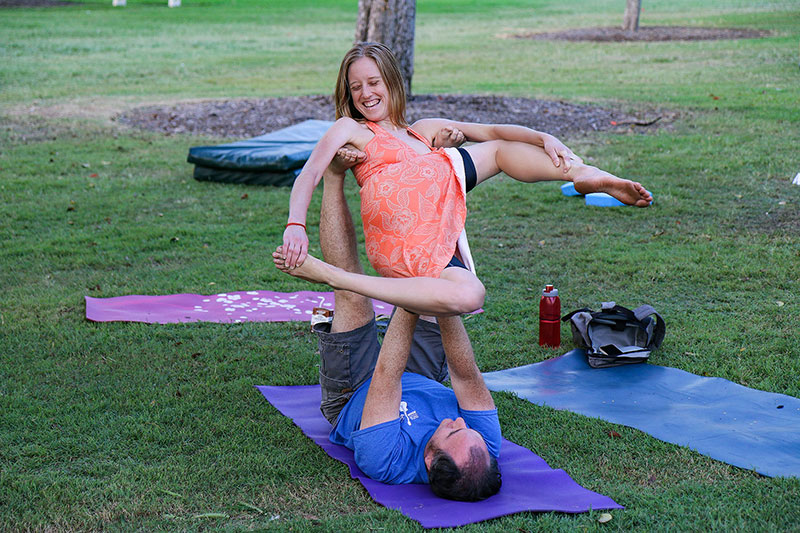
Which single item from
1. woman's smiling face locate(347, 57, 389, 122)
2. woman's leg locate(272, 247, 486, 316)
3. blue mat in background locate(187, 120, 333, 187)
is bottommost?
blue mat in background locate(187, 120, 333, 187)

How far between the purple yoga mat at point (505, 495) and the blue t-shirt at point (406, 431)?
0.05 m

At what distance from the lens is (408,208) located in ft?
12.0

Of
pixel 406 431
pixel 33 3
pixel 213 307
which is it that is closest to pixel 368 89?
pixel 406 431

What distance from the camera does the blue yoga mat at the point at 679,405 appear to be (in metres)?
3.56

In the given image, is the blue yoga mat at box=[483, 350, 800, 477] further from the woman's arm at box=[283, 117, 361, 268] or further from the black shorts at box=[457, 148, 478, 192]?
the woman's arm at box=[283, 117, 361, 268]

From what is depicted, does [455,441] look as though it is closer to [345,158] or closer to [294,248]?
[294,248]

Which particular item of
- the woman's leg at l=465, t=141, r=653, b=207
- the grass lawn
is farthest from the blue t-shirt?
the woman's leg at l=465, t=141, r=653, b=207

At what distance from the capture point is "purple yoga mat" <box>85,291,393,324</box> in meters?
5.14

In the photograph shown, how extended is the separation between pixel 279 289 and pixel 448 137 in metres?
2.19

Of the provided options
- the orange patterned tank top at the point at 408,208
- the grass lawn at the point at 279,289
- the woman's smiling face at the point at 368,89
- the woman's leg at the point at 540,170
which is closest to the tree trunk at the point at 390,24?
the grass lawn at the point at 279,289

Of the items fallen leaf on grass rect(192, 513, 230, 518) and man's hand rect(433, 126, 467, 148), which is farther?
man's hand rect(433, 126, 467, 148)

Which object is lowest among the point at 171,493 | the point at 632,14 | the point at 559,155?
the point at 171,493

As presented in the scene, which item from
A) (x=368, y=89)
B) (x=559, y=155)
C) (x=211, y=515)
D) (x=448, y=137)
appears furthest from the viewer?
(x=448, y=137)

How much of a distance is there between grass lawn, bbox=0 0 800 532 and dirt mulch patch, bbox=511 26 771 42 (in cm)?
703
